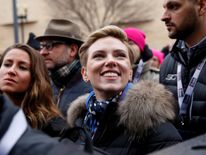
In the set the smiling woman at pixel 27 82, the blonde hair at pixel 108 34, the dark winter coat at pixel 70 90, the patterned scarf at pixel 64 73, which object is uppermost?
the blonde hair at pixel 108 34

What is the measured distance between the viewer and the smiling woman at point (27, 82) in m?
3.73

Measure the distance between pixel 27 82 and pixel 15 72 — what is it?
4.4 inches

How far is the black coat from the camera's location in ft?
5.69

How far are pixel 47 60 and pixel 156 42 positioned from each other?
2873 centimetres

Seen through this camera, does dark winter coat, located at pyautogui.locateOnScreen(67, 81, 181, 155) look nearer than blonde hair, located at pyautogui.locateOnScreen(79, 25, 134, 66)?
Yes

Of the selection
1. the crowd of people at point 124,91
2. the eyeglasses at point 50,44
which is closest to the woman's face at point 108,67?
the crowd of people at point 124,91

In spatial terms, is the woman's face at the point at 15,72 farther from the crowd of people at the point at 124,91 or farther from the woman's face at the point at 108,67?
the woman's face at the point at 108,67

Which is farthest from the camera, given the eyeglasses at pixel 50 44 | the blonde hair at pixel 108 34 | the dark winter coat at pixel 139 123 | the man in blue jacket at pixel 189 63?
the eyeglasses at pixel 50 44

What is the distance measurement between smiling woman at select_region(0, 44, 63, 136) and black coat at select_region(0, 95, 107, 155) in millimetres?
1788

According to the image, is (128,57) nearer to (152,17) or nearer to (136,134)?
(136,134)

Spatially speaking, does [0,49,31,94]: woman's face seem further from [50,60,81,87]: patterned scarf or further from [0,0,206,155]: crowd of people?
[50,60,81,87]: patterned scarf

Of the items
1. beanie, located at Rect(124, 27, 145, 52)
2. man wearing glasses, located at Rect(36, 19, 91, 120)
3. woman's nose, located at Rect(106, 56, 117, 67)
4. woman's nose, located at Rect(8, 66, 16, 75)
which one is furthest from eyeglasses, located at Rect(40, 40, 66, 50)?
woman's nose, located at Rect(106, 56, 117, 67)

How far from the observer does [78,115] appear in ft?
11.1

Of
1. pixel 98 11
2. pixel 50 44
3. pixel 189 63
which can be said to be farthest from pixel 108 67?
pixel 98 11
